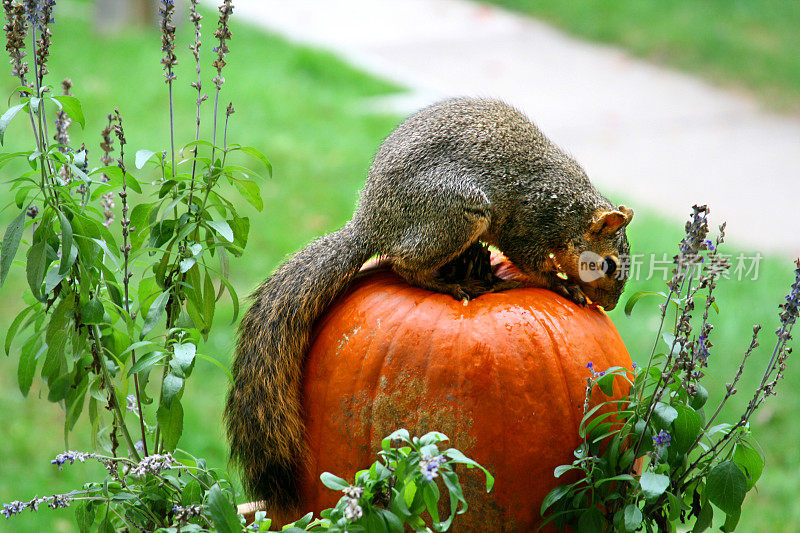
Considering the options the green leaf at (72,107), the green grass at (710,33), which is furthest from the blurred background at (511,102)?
the green leaf at (72,107)

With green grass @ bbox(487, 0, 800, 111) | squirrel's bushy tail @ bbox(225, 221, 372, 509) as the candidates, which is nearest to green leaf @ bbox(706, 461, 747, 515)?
squirrel's bushy tail @ bbox(225, 221, 372, 509)

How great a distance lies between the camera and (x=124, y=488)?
1.74m

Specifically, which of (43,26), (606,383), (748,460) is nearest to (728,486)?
(748,460)

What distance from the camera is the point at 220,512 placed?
1513mm

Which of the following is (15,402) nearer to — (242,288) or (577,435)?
(242,288)

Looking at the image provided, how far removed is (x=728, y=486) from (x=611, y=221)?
63 cm

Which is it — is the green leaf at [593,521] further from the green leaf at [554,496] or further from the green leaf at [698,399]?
the green leaf at [698,399]

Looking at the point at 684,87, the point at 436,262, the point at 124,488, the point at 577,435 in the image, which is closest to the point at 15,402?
the point at 124,488

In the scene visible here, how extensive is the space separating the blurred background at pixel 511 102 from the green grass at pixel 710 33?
0.8 inches

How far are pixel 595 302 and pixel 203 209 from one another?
0.95 m

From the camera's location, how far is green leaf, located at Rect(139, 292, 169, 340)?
171cm

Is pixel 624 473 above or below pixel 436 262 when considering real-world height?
below

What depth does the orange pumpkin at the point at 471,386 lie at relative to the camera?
1.91m

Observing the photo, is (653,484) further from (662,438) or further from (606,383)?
(606,383)
